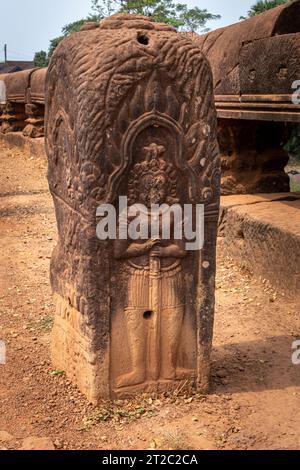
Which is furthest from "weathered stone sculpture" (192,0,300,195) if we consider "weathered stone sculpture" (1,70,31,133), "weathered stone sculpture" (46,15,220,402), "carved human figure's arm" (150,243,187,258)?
"weathered stone sculpture" (1,70,31,133)

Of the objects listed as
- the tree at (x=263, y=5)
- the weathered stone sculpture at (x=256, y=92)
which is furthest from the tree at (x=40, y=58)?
the weathered stone sculpture at (x=256, y=92)

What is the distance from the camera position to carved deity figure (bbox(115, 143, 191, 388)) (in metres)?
3.28

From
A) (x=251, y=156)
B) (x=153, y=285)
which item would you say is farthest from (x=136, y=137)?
(x=251, y=156)

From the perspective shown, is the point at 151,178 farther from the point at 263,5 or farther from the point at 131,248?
the point at 263,5

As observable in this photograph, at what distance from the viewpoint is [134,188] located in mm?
3273

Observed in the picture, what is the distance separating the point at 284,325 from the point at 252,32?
287 centimetres

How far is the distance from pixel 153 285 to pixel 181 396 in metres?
0.66

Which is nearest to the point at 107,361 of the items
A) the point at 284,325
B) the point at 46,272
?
the point at 284,325

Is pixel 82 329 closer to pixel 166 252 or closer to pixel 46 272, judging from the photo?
pixel 166 252

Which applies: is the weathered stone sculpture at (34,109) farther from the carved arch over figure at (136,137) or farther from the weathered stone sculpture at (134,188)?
the carved arch over figure at (136,137)

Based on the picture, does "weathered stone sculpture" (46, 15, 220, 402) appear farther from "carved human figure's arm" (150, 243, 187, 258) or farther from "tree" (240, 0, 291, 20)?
"tree" (240, 0, 291, 20)

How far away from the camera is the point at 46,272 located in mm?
6023

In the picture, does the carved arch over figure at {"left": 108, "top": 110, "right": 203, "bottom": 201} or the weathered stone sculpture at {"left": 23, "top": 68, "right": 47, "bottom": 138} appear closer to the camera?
the carved arch over figure at {"left": 108, "top": 110, "right": 203, "bottom": 201}

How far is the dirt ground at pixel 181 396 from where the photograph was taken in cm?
315
